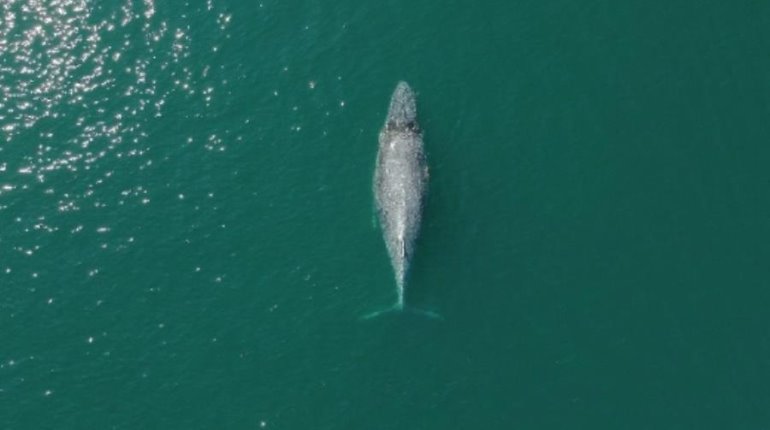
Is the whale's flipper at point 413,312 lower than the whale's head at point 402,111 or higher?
lower

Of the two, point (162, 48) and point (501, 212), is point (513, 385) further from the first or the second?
point (162, 48)

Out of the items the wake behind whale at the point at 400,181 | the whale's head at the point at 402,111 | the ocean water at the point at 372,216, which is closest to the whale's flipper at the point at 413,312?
the wake behind whale at the point at 400,181

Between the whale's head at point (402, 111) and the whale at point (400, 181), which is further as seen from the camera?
the whale's head at point (402, 111)

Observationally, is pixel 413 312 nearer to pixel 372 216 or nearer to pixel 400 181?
pixel 372 216

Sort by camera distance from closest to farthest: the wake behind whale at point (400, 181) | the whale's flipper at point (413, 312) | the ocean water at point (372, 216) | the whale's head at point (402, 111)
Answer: the ocean water at point (372, 216), the whale's flipper at point (413, 312), the wake behind whale at point (400, 181), the whale's head at point (402, 111)

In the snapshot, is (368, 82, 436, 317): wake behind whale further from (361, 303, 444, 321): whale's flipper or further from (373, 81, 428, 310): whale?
(361, 303, 444, 321): whale's flipper

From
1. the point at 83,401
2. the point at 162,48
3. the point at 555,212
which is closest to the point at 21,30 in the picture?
the point at 162,48

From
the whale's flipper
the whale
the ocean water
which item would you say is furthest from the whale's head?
the whale's flipper

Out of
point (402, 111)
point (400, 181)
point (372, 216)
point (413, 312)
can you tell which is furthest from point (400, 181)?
point (413, 312)

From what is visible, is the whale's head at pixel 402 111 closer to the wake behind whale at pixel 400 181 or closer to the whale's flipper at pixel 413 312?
the wake behind whale at pixel 400 181
